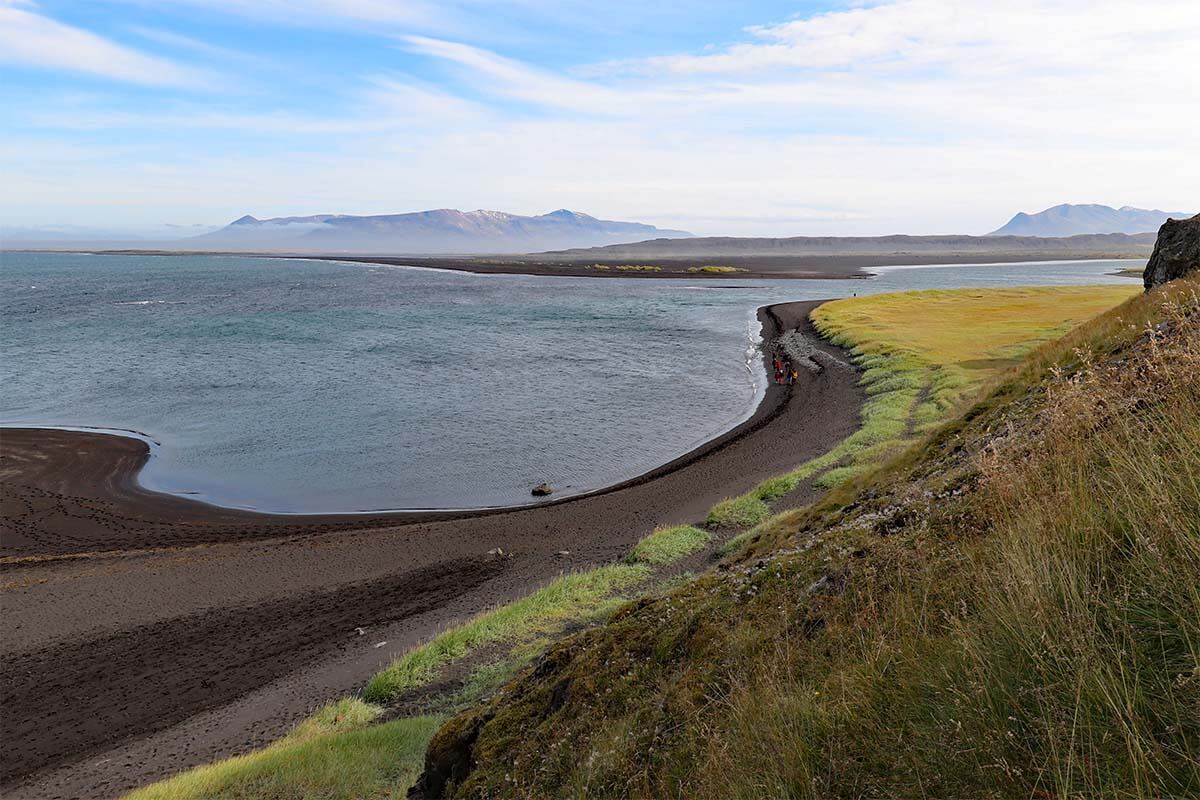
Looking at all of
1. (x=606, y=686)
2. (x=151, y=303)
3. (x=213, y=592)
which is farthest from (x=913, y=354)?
(x=151, y=303)

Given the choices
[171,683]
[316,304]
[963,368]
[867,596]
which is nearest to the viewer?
[867,596]

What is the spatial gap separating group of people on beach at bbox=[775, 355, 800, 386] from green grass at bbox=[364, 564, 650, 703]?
26489mm

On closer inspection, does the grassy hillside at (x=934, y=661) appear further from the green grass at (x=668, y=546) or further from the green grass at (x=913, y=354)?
the green grass at (x=913, y=354)

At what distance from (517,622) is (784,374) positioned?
32318 mm

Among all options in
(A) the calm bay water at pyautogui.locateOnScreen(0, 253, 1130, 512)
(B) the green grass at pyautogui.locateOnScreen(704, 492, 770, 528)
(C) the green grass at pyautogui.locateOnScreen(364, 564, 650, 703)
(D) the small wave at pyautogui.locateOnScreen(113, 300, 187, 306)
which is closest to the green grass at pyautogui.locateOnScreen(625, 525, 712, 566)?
(C) the green grass at pyautogui.locateOnScreen(364, 564, 650, 703)

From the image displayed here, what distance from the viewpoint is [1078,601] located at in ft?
10.5

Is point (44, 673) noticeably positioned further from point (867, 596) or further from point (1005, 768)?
point (1005, 768)

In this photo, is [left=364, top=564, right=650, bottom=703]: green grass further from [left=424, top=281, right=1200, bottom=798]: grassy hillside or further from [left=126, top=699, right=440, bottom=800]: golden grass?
[left=424, top=281, right=1200, bottom=798]: grassy hillside

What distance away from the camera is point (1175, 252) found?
16047mm

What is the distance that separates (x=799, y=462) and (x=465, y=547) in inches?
478

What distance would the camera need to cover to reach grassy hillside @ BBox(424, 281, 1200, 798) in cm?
280

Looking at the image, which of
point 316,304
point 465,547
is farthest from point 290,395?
point 316,304

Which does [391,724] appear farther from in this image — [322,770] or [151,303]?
[151,303]

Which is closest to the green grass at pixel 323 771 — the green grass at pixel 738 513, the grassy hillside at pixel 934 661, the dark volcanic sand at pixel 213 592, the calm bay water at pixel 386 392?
the grassy hillside at pixel 934 661
